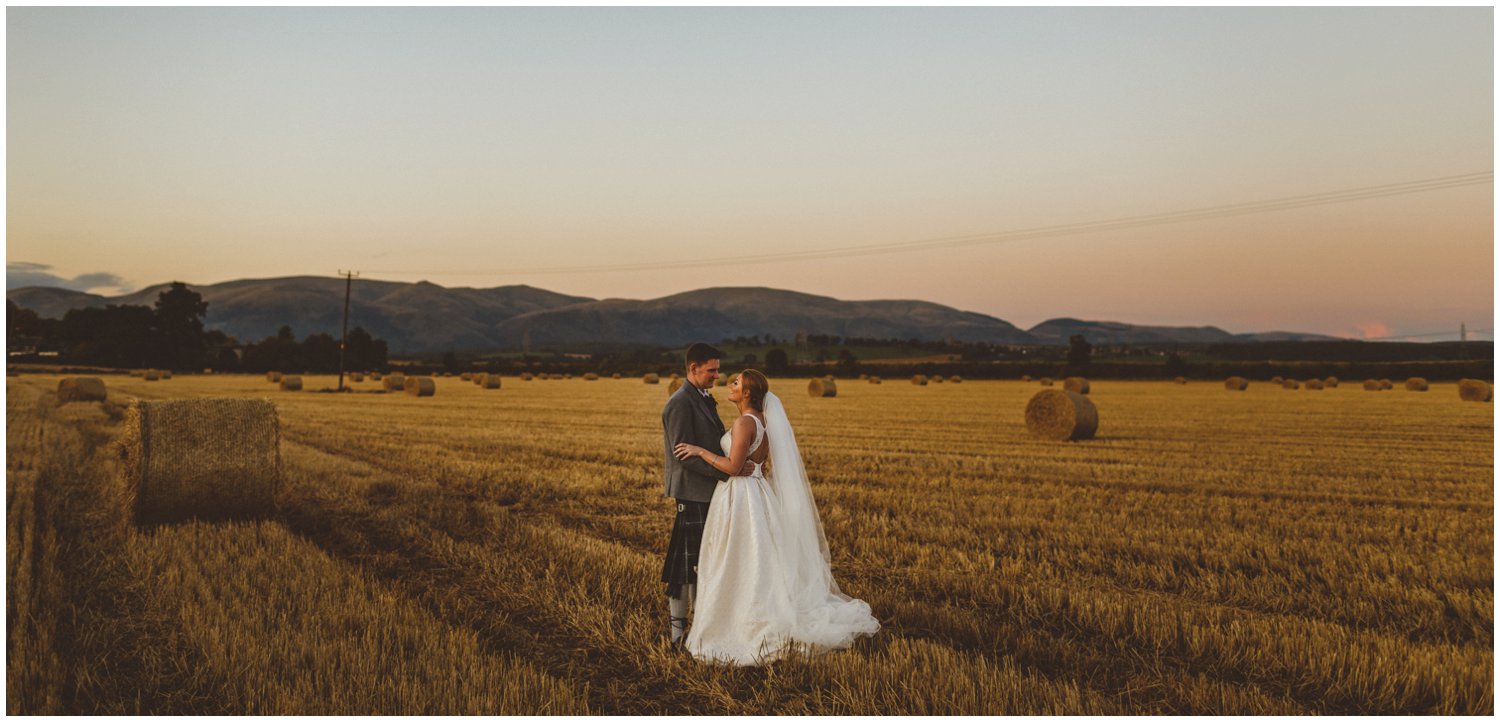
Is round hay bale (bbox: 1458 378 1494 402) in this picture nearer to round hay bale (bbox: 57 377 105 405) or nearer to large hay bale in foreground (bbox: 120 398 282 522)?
large hay bale in foreground (bbox: 120 398 282 522)

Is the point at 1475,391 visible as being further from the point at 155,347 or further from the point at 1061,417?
the point at 155,347

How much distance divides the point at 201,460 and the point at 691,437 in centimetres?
684

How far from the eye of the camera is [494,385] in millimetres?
46031

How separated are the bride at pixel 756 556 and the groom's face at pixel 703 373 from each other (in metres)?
0.16

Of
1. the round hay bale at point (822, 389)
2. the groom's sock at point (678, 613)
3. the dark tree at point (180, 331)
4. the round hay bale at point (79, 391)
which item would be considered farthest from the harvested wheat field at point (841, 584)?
the dark tree at point (180, 331)

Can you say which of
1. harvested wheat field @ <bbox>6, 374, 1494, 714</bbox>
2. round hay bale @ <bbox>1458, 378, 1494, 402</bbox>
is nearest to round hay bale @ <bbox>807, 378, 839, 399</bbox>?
round hay bale @ <bbox>1458, 378, 1494, 402</bbox>

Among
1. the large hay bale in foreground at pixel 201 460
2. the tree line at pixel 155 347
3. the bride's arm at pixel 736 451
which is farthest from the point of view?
the tree line at pixel 155 347

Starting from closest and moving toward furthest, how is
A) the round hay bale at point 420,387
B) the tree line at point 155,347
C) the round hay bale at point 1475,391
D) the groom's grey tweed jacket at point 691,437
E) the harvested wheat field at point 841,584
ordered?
the harvested wheat field at point 841,584 < the groom's grey tweed jacket at point 691,437 < the round hay bale at point 1475,391 < the round hay bale at point 420,387 < the tree line at point 155,347

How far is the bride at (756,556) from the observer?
18.8 feet

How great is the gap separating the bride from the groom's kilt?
0.13m

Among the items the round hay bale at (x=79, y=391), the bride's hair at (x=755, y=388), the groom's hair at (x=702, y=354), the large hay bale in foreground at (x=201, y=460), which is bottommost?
the round hay bale at (x=79, y=391)

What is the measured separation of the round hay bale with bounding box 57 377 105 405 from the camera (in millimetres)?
29953

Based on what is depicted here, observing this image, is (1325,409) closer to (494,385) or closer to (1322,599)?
(1322,599)

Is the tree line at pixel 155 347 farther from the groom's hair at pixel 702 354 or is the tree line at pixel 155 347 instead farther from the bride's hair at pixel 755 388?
the bride's hair at pixel 755 388
